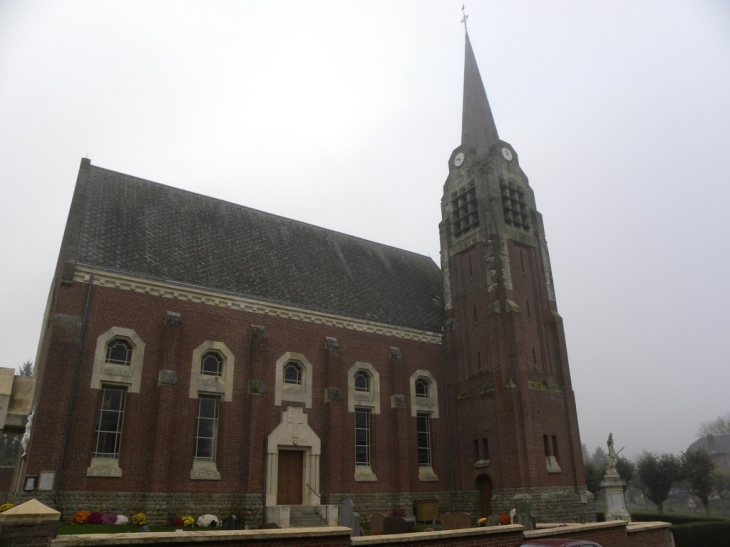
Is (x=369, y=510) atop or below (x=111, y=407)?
below

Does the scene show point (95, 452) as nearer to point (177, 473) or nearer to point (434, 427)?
point (177, 473)

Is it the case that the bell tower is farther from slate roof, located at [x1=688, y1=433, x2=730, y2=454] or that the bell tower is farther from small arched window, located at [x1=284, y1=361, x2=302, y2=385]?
slate roof, located at [x1=688, y1=433, x2=730, y2=454]

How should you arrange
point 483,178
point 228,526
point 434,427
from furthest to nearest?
point 483,178 → point 434,427 → point 228,526

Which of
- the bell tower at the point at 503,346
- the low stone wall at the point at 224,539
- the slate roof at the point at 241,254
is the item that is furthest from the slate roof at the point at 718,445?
the low stone wall at the point at 224,539

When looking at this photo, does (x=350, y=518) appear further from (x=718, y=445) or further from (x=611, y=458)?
(x=718, y=445)

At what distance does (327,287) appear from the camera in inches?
1202

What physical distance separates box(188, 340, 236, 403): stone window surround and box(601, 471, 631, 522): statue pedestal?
1776 cm

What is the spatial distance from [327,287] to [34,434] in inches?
616

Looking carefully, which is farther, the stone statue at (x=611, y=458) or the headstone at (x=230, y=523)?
the stone statue at (x=611, y=458)

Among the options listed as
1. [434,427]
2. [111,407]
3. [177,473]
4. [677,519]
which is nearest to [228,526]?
[177,473]

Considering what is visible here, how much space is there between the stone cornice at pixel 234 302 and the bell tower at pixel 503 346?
3656mm

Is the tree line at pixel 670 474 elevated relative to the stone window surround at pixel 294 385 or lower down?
lower down

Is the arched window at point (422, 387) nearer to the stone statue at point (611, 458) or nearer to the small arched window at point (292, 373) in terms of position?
the small arched window at point (292, 373)

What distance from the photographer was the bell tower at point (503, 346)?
27188 millimetres
